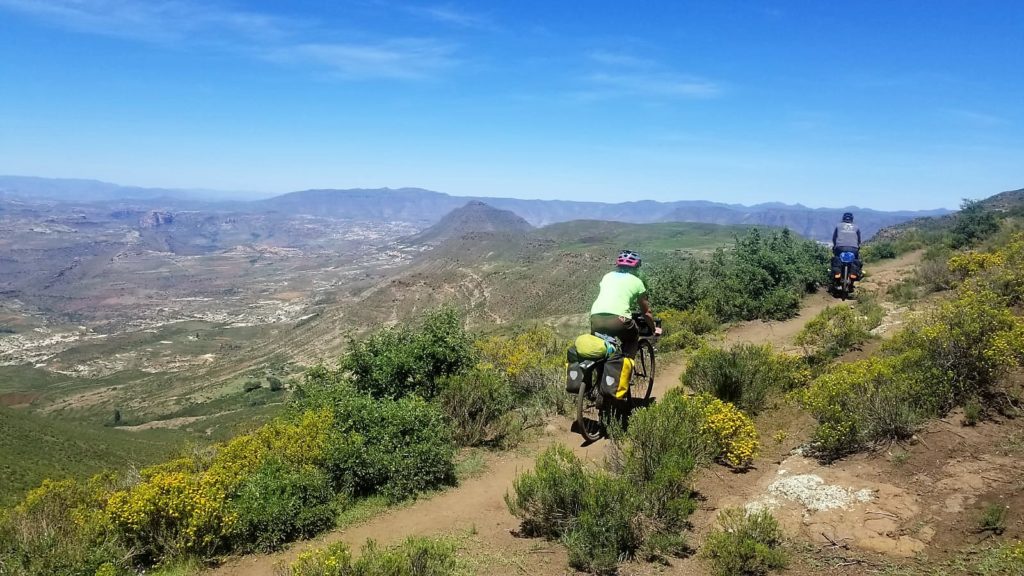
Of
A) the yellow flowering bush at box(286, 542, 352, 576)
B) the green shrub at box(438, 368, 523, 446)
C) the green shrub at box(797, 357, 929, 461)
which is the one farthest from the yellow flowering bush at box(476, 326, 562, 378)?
the yellow flowering bush at box(286, 542, 352, 576)

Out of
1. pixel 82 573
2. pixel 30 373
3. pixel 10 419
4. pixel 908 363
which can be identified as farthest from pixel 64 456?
pixel 30 373

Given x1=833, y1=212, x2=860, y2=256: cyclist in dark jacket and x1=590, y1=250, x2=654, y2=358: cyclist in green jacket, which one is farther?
x1=833, y1=212, x2=860, y2=256: cyclist in dark jacket

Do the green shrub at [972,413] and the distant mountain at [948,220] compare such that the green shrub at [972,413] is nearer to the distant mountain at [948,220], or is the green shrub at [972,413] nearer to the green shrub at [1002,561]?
the green shrub at [1002,561]

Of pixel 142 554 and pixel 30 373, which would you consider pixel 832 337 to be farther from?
pixel 30 373

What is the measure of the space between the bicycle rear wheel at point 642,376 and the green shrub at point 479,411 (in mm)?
2114

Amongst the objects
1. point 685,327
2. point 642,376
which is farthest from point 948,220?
point 642,376

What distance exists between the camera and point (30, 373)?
408ft

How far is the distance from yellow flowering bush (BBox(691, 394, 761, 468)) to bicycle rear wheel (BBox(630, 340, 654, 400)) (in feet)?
4.47

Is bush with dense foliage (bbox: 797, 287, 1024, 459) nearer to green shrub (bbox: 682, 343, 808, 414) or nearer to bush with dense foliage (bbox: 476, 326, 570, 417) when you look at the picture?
green shrub (bbox: 682, 343, 808, 414)

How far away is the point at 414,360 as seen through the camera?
9.81 m

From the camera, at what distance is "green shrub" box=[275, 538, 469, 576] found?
12.9 feet

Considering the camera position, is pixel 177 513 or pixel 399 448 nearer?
pixel 177 513

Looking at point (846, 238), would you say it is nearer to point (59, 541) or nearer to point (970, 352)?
point (970, 352)

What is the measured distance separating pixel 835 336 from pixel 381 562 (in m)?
10.0
